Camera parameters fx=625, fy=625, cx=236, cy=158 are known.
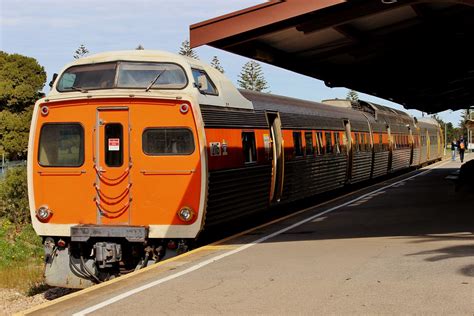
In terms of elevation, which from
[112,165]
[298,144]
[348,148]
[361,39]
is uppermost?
[361,39]

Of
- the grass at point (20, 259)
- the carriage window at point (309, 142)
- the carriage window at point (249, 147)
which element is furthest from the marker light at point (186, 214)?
the carriage window at point (309, 142)

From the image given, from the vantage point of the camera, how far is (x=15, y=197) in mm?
25891

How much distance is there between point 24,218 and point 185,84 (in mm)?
18362

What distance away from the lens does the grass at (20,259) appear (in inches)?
532

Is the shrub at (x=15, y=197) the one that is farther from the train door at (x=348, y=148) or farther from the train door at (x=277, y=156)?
the train door at (x=277, y=156)

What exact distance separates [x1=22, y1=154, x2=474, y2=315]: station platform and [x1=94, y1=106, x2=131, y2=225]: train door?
1.19 metres

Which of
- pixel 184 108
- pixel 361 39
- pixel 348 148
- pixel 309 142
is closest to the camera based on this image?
pixel 184 108

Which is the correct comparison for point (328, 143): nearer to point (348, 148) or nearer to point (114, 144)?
point (348, 148)

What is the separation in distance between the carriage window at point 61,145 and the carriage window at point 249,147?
2.95m

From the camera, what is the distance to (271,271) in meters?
7.86

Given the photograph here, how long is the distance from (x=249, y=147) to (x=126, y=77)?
9.09 ft

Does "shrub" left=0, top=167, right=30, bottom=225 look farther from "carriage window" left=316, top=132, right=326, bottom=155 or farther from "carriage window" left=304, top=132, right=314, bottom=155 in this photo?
"carriage window" left=304, top=132, right=314, bottom=155

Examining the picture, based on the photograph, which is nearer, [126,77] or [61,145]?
[61,145]

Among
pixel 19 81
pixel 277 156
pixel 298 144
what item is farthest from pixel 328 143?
pixel 19 81
